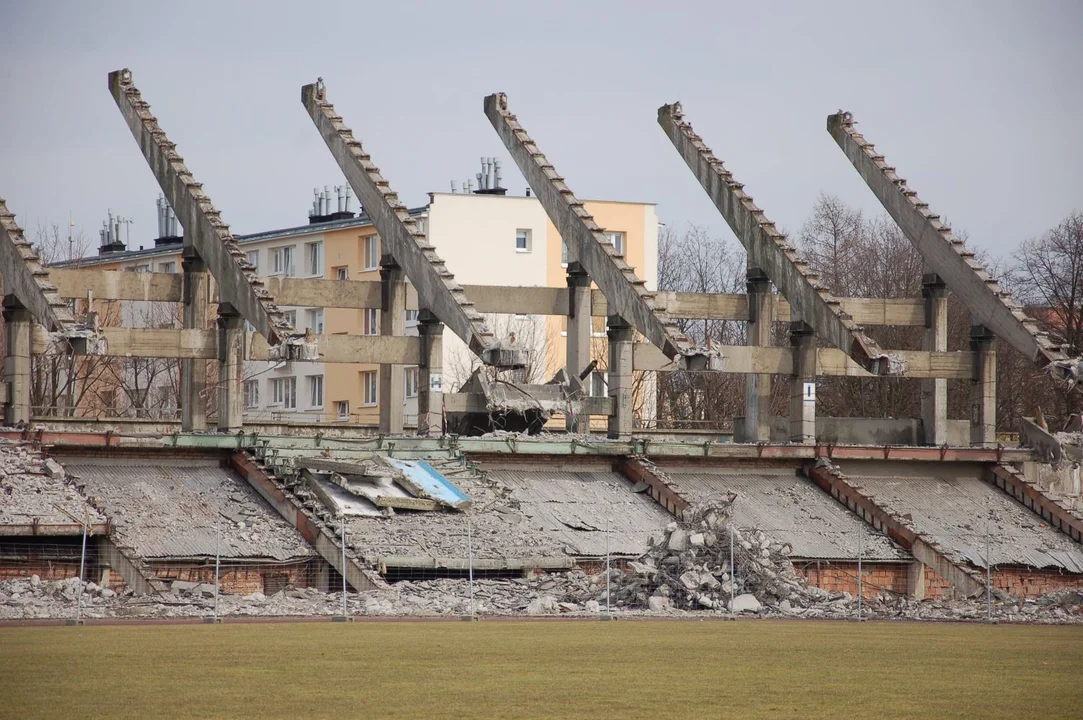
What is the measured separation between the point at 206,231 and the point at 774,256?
13749 millimetres

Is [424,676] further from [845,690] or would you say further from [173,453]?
[173,453]

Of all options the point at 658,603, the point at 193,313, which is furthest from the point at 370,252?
the point at 658,603

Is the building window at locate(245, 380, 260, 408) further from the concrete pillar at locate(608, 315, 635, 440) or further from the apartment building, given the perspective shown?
the concrete pillar at locate(608, 315, 635, 440)

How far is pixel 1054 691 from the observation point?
17.7 m

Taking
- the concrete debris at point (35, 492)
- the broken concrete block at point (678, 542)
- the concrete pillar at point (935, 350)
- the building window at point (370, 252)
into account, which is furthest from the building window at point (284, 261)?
the broken concrete block at point (678, 542)

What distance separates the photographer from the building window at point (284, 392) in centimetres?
8000

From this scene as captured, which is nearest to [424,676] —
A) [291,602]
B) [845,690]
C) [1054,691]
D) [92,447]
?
[845,690]

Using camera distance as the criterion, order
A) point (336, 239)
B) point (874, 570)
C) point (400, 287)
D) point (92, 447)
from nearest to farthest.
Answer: point (92, 447)
point (874, 570)
point (400, 287)
point (336, 239)

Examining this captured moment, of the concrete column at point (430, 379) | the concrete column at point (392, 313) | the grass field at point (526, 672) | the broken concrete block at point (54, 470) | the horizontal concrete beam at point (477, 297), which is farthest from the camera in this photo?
the concrete column at point (392, 313)

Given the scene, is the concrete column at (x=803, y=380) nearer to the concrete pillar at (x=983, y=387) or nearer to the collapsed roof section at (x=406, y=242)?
the concrete pillar at (x=983, y=387)

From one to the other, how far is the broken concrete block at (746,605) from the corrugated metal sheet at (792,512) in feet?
19.8

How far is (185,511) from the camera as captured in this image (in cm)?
3266

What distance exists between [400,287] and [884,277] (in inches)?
1305

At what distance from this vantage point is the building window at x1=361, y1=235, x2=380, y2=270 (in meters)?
75.5
